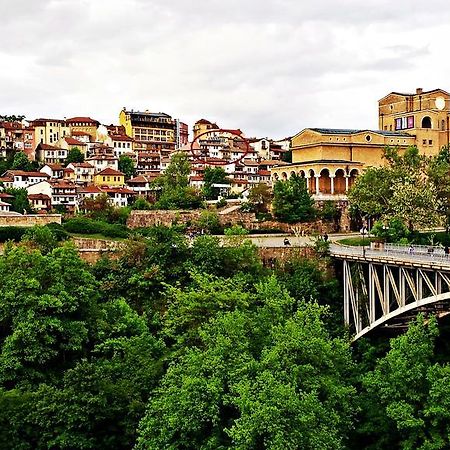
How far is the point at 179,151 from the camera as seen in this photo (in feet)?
276

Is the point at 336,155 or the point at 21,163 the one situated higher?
the point at 21,163

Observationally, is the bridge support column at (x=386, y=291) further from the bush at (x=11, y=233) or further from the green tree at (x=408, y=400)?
the bush at (x=11, y=233)

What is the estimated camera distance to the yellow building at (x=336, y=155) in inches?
2253

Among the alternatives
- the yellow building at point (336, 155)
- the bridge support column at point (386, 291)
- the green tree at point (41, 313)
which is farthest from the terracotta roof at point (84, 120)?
the bridge support column at point (386, 291)

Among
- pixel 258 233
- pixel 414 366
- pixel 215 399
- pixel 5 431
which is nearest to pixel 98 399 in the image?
pixel 5 431

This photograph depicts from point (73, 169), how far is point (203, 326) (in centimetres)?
5229

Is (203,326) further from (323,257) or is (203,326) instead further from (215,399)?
(323,257)

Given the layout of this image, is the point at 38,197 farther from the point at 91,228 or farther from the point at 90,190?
the point at 91,228

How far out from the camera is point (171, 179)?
65.4 metres

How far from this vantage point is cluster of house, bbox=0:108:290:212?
2594 inches

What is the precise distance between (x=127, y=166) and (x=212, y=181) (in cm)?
1723

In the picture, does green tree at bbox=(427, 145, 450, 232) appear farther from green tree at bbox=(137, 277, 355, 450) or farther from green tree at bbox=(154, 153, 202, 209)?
green tree at bbox=(154, 153, 202, 209)

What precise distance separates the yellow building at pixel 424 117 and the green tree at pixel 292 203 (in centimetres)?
1769

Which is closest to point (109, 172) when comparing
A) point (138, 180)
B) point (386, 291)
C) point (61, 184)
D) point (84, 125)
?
point (138, 180)
